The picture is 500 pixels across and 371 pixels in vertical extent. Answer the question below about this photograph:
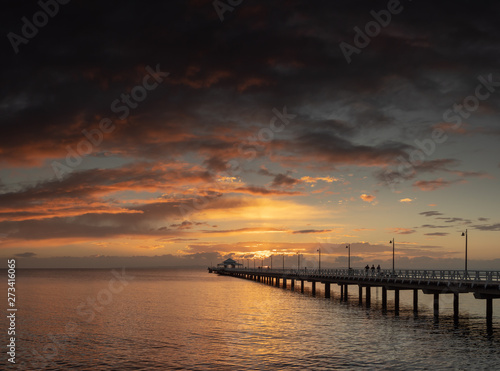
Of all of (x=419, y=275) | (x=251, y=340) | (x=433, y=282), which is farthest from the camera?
Answer: (x=419, y=275)

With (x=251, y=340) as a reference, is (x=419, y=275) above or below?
above

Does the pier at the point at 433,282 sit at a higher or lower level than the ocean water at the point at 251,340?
higher

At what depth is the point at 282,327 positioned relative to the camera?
163ft

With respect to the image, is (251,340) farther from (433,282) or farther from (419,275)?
(419,275)

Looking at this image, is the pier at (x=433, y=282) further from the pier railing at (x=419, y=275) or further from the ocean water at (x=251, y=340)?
the ocean water at (x=251, y=340)

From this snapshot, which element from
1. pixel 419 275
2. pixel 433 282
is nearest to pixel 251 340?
pixel 433 282

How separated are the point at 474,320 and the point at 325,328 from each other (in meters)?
20.6

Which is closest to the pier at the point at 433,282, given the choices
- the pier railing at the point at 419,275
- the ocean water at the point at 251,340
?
the pier railing at the point at 419,275

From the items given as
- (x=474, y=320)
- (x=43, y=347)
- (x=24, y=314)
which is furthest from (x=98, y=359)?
(x=474, y=320)

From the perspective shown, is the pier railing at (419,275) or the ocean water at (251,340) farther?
the pier railing at (419,275)

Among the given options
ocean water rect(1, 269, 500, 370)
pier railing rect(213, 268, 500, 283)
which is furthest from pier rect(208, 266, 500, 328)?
ocean water rect(1, 269, 500, 370)

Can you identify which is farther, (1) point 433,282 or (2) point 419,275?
(2) point 419,275

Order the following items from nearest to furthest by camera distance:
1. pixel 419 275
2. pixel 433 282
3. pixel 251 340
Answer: pixel 251 340 → pixel 433 282 → pixel 419 275

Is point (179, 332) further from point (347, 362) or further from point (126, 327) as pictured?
point (347, 362)
